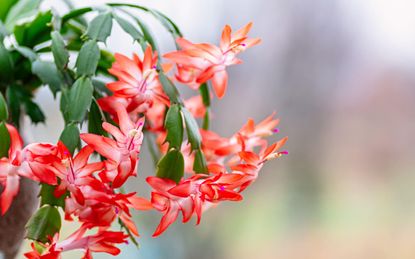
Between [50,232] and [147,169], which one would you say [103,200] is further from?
[147,169]

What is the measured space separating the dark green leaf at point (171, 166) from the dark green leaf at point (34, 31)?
0.31 meters

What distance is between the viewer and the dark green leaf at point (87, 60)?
64 cm

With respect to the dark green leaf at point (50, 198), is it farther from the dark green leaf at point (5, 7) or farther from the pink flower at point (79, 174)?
the dark green leaf at point (5, 7)

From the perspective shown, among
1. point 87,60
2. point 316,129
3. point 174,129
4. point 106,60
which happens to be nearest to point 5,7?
point 106,60

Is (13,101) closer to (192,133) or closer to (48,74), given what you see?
(48,74)

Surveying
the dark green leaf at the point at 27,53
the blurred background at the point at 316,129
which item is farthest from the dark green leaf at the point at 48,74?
the blurred background at the point at 316,129

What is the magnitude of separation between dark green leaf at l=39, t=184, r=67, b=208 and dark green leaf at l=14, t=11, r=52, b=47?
28 cm

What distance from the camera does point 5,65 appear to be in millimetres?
733

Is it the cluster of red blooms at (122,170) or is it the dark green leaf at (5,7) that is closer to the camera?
the cluster of red blooms at (122,170)

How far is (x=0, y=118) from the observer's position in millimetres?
625

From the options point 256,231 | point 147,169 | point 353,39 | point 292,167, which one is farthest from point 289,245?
point 353,39

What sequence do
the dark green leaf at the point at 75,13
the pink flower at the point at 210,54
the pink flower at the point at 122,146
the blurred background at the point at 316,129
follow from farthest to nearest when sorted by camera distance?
the blurred background at the point at 316,129 → the dark green leaf at the point at 75,13 → the pink flower at the point at 210,54 → the pink flower at the point at 122,146

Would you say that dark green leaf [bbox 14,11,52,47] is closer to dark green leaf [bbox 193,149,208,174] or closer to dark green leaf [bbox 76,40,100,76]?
dark green leaf [bbox 76,40,100,76]

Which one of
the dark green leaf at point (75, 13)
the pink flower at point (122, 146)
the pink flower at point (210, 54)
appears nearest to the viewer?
the pink flower at point (122, 146)
